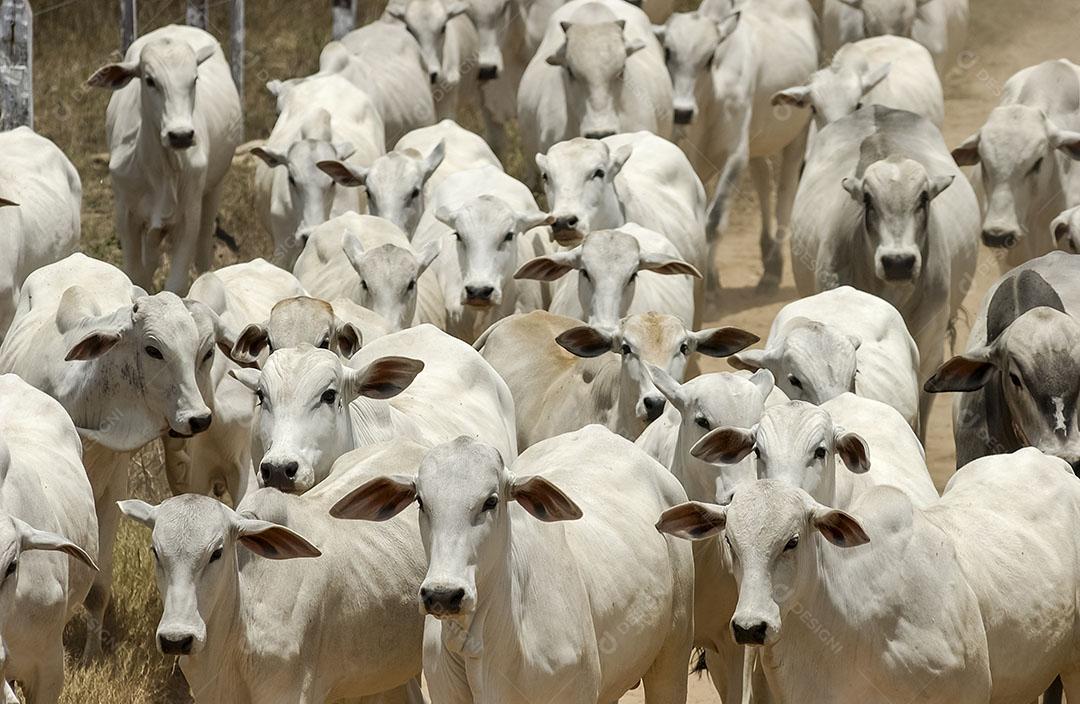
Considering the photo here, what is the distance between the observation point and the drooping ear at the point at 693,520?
5.95m

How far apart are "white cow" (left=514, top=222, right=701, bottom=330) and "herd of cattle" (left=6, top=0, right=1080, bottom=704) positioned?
2cm

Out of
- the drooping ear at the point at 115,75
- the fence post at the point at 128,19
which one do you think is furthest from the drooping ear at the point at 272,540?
the fence post at the point at 128,19

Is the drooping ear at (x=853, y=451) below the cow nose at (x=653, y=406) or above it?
above

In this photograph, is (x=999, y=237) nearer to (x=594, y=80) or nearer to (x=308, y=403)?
(x=594, y=80)

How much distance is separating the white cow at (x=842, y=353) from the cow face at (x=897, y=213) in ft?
2.17

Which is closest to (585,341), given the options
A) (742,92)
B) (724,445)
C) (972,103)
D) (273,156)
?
(724,445)

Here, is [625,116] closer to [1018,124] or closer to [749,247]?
[1018,124]

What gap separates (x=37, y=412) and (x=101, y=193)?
834 cm

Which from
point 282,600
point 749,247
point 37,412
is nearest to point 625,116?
point 749,247

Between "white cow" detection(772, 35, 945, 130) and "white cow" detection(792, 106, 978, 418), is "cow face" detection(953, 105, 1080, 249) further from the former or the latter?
"white cow" detection(772, 35, 945, 130)

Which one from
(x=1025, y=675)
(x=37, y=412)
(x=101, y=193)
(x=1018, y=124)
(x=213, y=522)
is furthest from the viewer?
(x=101, y=193)

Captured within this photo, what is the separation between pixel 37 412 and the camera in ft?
24.1

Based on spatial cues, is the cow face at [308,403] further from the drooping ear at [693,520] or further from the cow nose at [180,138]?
the cow nose at [180,138]

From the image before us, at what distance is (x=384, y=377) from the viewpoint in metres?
7.34
